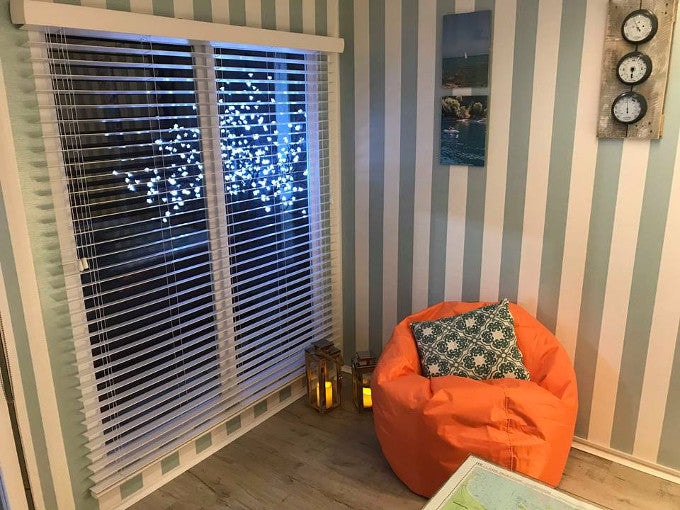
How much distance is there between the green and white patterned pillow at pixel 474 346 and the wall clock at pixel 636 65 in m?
1.04

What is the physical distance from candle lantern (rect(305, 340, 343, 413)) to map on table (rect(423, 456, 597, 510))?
1.34m

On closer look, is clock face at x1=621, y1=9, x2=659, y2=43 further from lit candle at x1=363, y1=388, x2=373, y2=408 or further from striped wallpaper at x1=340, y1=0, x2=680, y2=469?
lit candle at x1=363, y1=388, x2=373, y2=408

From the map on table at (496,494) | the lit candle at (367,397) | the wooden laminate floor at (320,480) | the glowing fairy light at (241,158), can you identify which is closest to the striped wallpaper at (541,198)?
the wooden laminate floor at (320,480)

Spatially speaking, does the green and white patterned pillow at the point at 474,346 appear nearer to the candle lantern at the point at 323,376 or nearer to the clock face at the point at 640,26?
the candle lantern at the point at 323,376

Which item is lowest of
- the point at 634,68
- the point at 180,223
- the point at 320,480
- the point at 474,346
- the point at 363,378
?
the point at 320,480

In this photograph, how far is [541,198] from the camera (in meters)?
2.81

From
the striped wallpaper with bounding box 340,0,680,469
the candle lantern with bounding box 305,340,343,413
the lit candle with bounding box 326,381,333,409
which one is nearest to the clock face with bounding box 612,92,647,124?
the striped wallpaper with bounding box 340,0,680,469

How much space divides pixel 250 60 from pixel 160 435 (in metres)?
1.89

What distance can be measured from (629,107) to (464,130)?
2.60 feet

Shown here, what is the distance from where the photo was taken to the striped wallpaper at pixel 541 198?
8.40 feet

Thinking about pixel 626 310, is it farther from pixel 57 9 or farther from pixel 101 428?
pixel 57 9

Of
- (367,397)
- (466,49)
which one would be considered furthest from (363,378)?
(466,49)

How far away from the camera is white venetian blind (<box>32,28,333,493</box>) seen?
223cm

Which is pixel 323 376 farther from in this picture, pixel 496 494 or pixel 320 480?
pixel 496 494
